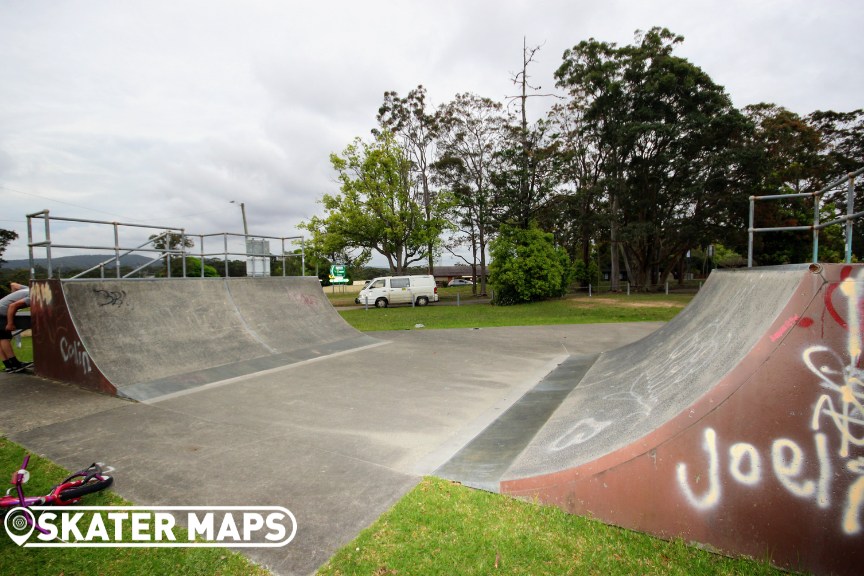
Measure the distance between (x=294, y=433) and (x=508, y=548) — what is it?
2.87m

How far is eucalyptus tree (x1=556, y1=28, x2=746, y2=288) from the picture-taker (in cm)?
2556

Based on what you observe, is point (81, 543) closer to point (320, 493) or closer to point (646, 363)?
point (320, 493)

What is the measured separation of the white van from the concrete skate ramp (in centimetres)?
1465

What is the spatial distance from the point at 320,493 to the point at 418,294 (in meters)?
22.4

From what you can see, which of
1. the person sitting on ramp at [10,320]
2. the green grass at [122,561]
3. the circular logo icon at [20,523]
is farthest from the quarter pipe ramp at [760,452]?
the person sitting on ramp at [10,320]

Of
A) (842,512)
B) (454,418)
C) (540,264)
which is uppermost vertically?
(540,264)

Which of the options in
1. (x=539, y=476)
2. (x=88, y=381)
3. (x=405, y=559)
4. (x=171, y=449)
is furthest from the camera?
(x=88, y=381)

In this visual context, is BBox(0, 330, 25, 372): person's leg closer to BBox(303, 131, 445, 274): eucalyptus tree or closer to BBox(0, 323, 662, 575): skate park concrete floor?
BBox(0, 323, 662, 575): skate park concrete floor

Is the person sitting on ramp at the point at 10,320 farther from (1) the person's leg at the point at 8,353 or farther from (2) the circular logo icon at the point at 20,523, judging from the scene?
(2) the circular logo icon at the point at 20,523

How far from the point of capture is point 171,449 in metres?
4.08

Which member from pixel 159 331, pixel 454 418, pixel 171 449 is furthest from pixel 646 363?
pixel 159 331

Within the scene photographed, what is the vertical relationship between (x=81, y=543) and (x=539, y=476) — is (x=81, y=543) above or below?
below

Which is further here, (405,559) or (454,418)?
(454,418)

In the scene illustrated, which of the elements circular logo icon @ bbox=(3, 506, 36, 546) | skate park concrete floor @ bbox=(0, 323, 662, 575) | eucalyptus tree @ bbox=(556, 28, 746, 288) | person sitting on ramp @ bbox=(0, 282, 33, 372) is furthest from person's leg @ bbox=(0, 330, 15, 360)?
eucalyptus tree @ bbox=(556, 28, 746, 288)
